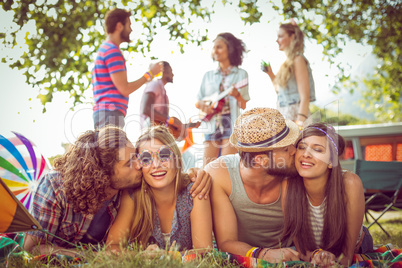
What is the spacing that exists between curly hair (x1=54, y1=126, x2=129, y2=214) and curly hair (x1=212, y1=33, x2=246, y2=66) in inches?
94.2

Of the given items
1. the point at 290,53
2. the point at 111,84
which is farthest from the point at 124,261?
the point at 290,53

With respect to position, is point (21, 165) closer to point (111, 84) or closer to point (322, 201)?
point (111, 84)

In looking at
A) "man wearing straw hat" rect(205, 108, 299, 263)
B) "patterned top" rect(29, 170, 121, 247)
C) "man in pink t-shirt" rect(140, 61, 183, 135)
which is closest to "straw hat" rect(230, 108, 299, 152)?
"man wearing straw hat" rect(205, 108, 299, 263)

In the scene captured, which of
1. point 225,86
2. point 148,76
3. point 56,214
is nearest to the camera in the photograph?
point 56,214

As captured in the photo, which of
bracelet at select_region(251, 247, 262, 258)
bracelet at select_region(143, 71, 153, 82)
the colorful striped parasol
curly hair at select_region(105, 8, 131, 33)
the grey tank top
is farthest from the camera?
bracelet at select_region(143, 71, 153, 82)

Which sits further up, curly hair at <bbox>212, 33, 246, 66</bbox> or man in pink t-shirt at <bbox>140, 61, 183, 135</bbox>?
curly hair at <bbox>212, 33, 246, 66</bbox>

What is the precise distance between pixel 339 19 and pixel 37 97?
5.06 m

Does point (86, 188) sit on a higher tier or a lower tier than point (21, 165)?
lower

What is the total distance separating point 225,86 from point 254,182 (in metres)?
2.17

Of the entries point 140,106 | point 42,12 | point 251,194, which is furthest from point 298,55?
point 42,12

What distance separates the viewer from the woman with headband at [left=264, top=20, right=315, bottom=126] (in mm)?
4176

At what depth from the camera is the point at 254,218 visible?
2654 mm

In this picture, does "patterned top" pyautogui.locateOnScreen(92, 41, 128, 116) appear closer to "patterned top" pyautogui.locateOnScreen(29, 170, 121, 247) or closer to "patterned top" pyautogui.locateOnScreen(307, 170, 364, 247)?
"patterned top" pyautogui.locateOnScreen(29, 170, 121, 247)

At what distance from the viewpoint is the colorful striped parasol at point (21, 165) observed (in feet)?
9.61
